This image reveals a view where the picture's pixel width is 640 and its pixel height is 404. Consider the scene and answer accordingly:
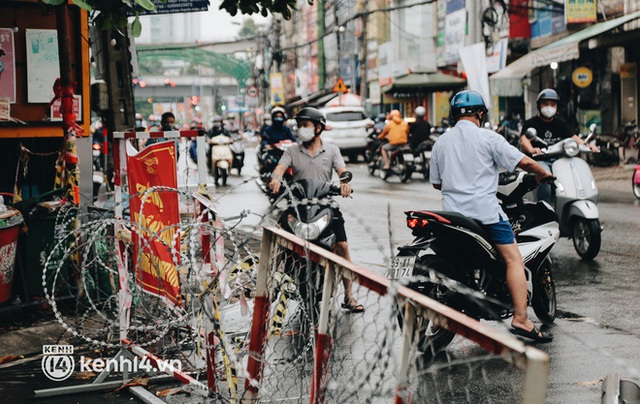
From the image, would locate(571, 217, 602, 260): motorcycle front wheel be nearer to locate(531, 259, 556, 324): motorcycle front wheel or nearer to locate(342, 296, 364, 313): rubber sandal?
locate(531, 259, 556, 324): motorcycle front wheel

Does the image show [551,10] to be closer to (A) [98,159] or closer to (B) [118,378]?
(A) [98,159]

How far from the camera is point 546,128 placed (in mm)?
10508

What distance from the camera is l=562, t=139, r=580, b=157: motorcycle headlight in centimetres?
1007

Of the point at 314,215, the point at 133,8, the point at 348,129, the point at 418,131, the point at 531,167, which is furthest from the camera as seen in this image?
the point at 348,129

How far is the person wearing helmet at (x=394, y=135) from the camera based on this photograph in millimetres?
23991

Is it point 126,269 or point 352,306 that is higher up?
point 352,306

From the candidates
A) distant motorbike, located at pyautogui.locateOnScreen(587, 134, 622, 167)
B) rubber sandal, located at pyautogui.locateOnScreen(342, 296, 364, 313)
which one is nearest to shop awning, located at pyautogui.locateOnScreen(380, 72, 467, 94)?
distant motorbike, located at pyautogui.locateOnScreen(587, 134, 622, 167)

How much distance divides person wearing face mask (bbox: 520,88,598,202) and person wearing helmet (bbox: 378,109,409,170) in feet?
43.5

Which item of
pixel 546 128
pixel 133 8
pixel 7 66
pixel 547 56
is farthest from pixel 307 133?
pixel 547 56

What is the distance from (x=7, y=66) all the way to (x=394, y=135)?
1536 cm

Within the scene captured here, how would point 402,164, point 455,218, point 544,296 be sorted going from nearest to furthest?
point 455,218 < point 544,296 < point 402,164

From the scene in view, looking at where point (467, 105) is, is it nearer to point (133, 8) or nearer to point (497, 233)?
point (497, 233)

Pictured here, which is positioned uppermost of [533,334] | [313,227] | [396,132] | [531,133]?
[531,133]

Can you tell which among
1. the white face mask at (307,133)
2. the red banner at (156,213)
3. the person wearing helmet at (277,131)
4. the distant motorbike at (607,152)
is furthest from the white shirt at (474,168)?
the distant motorbike at (607,152)
